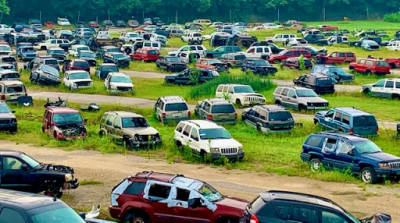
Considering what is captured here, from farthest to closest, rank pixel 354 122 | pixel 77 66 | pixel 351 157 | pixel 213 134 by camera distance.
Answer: pixel 77 66 < pixel 354 122 < pixel 213 134 < pixel 351 157

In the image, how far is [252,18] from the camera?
129250 millimetres

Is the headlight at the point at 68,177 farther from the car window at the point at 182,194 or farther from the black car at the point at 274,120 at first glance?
the black car at the point at 274,120

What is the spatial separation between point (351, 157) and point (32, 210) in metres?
14.9

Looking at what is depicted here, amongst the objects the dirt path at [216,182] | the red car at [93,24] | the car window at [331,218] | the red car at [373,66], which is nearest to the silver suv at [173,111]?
the dirt path at [216,182]

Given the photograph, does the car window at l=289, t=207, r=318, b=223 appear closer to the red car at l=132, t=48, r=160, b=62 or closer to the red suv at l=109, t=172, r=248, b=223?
the red suv at l=109, t=172, r=248, b=223

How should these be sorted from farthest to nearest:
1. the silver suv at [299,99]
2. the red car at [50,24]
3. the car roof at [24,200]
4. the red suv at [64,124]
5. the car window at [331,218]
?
1. the red car at [50,24]
2. the silver suv at [299,99]
3. the red suv at [64,124]
4. the car window at [331,218]
5. the car roof at [24,200]

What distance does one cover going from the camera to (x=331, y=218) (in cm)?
1509

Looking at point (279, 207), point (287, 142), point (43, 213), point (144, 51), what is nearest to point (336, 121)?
point (287, 142)

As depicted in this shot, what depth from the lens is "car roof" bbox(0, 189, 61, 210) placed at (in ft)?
44.7

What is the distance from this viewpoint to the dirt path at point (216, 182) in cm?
2189

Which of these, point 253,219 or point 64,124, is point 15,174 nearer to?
point 253,219

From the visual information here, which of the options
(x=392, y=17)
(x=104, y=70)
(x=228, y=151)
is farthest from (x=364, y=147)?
(x=392, y=17)

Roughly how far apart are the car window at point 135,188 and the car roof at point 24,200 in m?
4.02

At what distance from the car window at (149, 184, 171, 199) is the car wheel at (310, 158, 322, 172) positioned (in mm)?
9893
